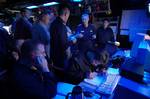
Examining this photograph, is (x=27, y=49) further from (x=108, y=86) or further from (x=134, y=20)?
(x=134, y=20)

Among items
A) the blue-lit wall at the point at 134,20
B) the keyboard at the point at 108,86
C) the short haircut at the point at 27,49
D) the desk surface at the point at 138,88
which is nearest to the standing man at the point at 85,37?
the keyboard at the point at 108,86

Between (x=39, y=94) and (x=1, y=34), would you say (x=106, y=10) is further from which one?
(x=39, y=94)

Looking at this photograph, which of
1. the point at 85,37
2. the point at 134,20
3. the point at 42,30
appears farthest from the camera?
the point at 134,20

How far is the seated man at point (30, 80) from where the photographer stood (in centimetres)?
162

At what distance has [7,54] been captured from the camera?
345 centimetres

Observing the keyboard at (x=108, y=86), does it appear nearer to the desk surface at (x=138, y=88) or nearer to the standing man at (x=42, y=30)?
the desk surface at (x=138, y=88)

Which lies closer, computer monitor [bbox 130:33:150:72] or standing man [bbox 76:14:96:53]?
computer monitor [bbox 130:33:150:72]

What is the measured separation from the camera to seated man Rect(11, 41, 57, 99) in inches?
63.8

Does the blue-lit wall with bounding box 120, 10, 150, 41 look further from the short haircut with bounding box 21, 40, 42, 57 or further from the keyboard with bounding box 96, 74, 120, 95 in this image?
the short haircut with bounding box 21, 40, 42, 57

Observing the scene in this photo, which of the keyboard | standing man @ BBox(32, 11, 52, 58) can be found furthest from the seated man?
standing man @ BBox(32, 11, 52, 58)

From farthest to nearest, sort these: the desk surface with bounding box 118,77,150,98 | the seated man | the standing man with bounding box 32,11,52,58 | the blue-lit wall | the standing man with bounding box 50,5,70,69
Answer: the blue-lit wall < the standing man with bounding box 32,11,52,58 < the standing man with bounding box 50,5,70,69 < the seated man < the desk surface with bounding box 118,77,150,98

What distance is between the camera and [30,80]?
162cm

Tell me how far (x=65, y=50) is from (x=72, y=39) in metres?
0.24


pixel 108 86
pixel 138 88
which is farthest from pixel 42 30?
pixel 138 88
